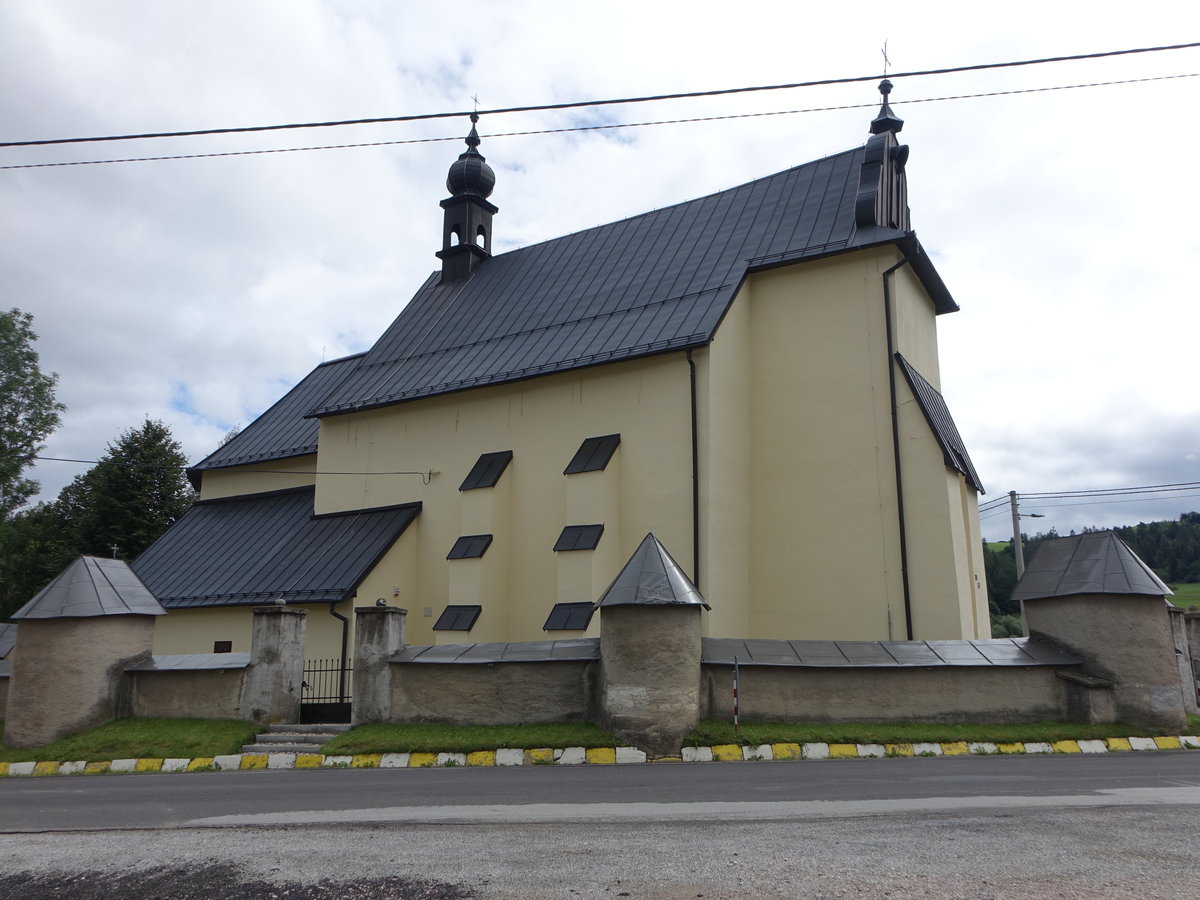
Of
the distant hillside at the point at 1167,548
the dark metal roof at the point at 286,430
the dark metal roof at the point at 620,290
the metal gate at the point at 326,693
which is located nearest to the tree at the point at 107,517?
the dark metal roof at the point at 286,430

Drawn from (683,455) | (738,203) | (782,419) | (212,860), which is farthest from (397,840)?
(738,203)

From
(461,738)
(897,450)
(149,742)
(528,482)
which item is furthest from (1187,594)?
(149,742)

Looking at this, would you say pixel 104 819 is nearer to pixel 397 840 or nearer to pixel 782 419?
pixel 397 840

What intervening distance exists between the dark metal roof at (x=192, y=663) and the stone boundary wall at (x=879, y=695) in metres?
6.97

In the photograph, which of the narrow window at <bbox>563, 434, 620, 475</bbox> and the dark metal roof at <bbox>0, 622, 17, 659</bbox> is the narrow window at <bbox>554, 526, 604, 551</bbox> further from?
the dark metal roof at <bbox>0, 622, 17, 659</bbox>

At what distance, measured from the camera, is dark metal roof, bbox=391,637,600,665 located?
11.7 meters

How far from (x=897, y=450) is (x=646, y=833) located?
35.1 ft

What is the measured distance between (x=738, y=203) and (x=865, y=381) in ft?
20.4

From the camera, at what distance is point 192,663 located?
13.5 metres

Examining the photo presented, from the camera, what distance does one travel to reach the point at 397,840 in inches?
262

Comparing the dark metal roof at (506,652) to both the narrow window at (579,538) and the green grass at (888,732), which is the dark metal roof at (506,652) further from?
the narrow window at (579,538)

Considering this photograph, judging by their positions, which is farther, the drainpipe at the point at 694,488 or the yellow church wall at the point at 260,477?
the yellow church wall at the point at 260,477

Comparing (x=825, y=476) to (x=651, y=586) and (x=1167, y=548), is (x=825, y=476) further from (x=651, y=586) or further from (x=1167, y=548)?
(x=1167, y=548)

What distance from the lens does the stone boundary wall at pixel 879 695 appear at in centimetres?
1112
